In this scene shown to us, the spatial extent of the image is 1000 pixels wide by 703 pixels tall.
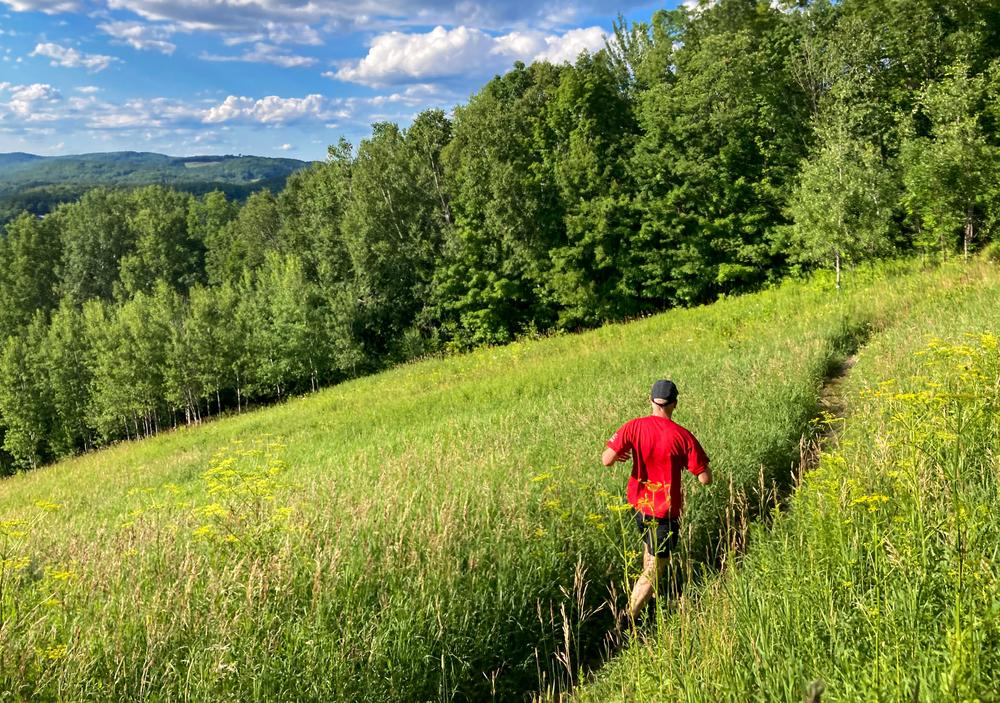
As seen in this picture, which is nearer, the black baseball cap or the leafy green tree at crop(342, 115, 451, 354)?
the black baseball cap

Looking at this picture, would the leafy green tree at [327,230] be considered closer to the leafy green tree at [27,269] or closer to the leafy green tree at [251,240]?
the leafy green tree at [251,240]

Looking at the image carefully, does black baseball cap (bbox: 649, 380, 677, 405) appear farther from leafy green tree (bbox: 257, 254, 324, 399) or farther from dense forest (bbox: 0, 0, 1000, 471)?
leafy green tree (bbox: 257, 254, 324, 399)

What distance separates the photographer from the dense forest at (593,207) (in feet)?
74.1

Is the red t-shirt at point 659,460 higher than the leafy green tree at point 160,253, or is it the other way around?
the leafy green tree at point 160,253

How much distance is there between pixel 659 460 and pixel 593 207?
96.9 ft

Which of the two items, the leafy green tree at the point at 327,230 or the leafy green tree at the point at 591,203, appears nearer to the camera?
the leafy green tree at the point at 591,203

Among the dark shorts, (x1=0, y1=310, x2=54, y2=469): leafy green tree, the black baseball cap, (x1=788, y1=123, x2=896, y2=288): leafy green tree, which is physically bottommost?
(x1=0, y1=310, x2=54, y2=469): leafy green tree

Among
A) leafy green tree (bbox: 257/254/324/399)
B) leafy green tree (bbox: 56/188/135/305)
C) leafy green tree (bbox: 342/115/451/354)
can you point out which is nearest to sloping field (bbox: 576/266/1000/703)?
leafy green tree (bbox: 342/115/451/354)

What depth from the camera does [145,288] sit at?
64.8 meters

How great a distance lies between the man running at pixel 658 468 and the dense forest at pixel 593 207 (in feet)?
61.7

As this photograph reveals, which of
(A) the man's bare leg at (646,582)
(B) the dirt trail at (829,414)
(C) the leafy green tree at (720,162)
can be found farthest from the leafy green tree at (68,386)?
(A) the man's bare leg at (646,582)

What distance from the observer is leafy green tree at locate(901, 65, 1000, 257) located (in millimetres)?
19766

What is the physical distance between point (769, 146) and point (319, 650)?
33.9 metres

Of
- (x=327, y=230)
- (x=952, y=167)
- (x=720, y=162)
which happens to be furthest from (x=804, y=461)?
(x=327, y=230)
